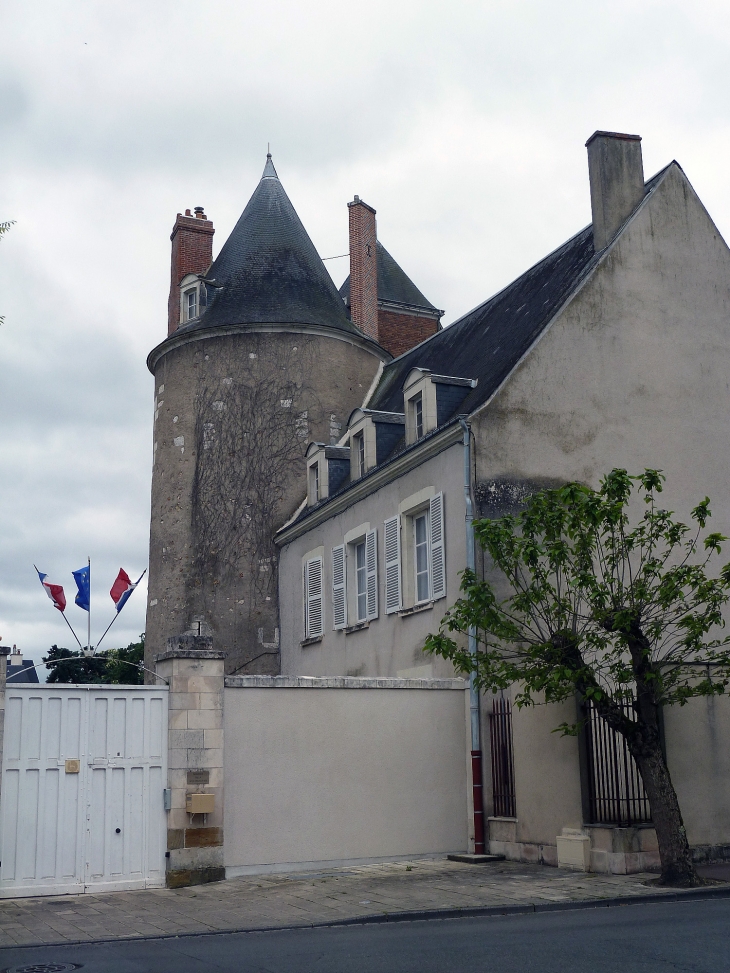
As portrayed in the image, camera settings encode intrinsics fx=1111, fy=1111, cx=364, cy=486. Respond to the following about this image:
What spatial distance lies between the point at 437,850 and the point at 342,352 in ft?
39.6

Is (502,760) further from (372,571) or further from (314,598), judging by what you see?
(314,598)

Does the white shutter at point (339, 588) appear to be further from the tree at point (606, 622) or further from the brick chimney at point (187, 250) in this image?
the brick chimney at point (187, 250)

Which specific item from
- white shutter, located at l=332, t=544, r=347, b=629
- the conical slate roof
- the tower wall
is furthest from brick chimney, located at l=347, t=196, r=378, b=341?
white shutter, located at l=332, t=544, r=347, b=629

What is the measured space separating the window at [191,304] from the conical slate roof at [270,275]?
1.28 feet

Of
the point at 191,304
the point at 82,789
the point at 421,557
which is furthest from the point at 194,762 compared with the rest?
the point at 191,304

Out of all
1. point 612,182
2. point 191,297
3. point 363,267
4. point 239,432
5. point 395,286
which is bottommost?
point 239,432

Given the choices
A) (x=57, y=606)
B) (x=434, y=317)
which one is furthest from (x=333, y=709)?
(x=434, y=317)

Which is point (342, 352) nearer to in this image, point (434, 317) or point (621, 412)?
point (434, 317)

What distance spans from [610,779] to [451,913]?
12.4ft

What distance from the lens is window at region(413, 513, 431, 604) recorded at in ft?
55.0

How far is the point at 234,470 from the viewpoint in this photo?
22312 millimetres

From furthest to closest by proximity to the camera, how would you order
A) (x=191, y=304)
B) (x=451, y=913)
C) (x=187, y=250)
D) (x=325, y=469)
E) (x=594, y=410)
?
(x=187, y=250)
(x=191, y=304)
(x=325, y=469)
(x=594, y=410)
(x=451, y=913)

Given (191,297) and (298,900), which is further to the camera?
(191,297)

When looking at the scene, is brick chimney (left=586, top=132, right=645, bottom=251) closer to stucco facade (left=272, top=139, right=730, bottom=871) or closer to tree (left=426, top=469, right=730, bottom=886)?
stucco facade (left=272, top=139, right=730, bottom=871)
